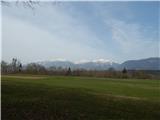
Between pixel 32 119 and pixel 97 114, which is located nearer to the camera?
pixel 32 119

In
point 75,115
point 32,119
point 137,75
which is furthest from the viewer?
point 137,75

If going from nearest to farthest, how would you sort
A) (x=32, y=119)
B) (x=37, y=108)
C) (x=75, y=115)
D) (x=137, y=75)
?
(x=32, y=119), (x=75, y=115), (x=37, y=108), (x=137, y=75)

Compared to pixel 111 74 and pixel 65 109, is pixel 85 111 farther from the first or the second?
pixel 111 74

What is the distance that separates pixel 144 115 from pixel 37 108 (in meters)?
5.20

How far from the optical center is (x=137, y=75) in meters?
103

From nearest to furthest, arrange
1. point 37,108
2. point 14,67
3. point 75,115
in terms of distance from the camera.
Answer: point 75,115
point 37,108
point 14,67

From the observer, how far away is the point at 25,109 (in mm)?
14047

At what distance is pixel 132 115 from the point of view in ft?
48.9

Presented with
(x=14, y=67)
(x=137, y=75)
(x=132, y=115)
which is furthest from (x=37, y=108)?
(x=14, y=67)

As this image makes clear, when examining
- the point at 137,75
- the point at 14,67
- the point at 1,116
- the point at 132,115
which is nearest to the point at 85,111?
the point at 132,115

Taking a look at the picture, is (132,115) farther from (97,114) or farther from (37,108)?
(37,108)

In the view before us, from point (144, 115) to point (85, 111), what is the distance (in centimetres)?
292

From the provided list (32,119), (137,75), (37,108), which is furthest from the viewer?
(137,75)

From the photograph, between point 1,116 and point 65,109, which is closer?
point 1,116
